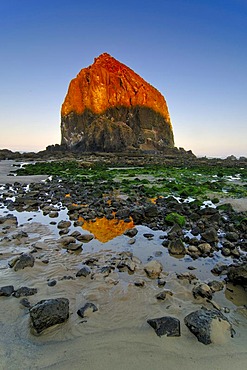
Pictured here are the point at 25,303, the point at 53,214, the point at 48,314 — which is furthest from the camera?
the point at 53,214

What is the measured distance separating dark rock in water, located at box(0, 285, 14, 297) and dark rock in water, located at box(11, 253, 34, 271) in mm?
682

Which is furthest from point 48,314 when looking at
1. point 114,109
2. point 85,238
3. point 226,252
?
point 114,109

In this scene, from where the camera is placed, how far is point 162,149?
86750 mm

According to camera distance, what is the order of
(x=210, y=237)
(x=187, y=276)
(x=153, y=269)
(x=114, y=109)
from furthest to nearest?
(x=114, y=109) < (x=210, y=237) < (x=153, y=269) < (x=187, y=276)

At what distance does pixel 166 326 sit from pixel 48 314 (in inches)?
61.8

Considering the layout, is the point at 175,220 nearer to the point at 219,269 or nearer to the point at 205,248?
the point at 205,248

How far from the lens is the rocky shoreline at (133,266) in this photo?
3.18m

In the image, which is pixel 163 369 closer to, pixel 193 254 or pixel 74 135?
pixel 193 254

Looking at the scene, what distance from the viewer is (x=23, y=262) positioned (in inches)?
183

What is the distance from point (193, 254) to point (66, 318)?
3261 mm

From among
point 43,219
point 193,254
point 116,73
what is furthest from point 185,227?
point 116,73

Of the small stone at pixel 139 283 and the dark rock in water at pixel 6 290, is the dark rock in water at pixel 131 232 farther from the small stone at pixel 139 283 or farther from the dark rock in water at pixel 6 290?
the dark rock in water at pixel 6 290

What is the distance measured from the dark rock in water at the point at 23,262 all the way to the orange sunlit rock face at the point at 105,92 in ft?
303

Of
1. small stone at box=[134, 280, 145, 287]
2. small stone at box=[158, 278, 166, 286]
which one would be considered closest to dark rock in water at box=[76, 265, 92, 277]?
small stone at box=[134, 280, 145, 287]
